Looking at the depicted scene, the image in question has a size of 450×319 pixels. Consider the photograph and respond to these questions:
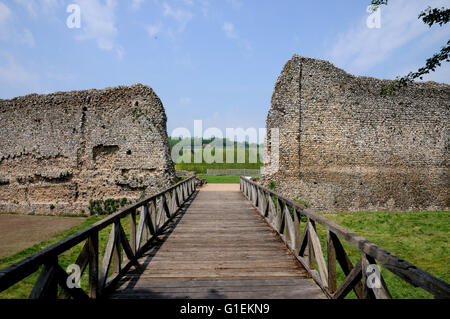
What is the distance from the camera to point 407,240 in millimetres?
7934

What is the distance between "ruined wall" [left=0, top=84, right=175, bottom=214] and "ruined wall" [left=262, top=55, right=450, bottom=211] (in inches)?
228

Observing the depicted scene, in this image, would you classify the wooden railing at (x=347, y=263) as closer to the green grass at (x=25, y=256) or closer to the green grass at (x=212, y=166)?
the green grass at (x=25, y=256)

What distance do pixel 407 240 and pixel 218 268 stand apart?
6907mm

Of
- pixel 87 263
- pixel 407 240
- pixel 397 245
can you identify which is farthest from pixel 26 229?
pixel 407 240

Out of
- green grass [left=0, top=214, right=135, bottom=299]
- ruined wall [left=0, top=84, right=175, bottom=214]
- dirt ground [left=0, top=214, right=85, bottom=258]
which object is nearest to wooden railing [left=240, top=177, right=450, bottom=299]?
green grass [left=0, top=214, right=135, bottom=299]

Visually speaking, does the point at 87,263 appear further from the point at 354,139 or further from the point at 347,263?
the point at 354,139

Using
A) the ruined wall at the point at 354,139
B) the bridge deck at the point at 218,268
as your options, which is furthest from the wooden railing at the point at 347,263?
the ruined wall at the point at 354,139

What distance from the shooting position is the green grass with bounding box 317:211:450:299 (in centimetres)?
539

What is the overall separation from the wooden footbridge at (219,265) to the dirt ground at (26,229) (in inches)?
196

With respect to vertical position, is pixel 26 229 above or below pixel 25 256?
below

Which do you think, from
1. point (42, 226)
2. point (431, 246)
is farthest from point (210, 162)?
point (431, 246)

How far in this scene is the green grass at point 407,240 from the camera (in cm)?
539

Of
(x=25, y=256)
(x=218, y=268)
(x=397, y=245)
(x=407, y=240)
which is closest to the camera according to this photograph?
(x=218, y=268)

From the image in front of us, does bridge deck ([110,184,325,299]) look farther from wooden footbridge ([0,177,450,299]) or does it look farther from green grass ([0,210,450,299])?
green grass ([0,210,450,299])
